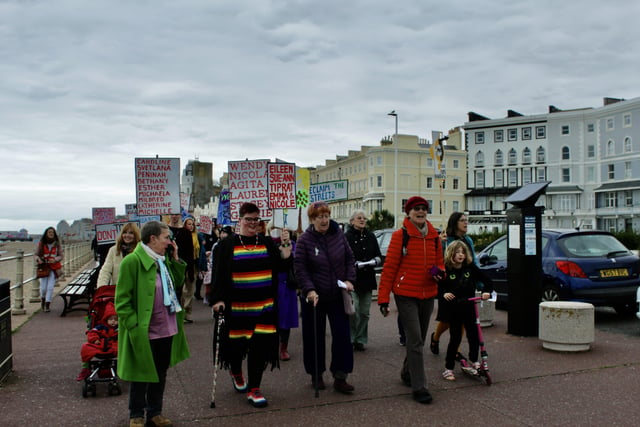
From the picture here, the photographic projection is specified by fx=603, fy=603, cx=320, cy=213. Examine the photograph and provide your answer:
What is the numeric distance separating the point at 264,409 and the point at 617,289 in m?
7.16

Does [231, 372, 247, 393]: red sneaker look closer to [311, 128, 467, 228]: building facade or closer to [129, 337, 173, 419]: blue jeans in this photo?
[129, 337, 173, 419]: blue jeans

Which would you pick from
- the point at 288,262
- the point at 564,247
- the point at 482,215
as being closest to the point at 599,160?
the point at 482,215

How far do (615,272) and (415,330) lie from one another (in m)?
5.87

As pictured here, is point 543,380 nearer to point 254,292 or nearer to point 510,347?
point 510,347

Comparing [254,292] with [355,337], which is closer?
[254,292]

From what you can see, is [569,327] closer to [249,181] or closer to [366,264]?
[366,264]

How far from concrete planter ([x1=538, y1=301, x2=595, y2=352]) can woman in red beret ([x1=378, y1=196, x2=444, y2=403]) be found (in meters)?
2.58

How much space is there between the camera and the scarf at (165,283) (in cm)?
509

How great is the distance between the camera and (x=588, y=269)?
10109 millimetres

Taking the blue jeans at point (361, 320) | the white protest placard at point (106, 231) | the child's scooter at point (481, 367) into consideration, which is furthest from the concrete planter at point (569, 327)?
the white protest placard at point (106, 231)

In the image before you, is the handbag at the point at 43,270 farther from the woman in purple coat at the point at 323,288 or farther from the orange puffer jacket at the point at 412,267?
the orange puffer jacket at the point at 412,267

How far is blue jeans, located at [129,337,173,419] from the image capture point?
198 inches

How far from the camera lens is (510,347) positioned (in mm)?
8258

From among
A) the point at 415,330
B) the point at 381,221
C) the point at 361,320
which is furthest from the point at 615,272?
the point at 381,221
